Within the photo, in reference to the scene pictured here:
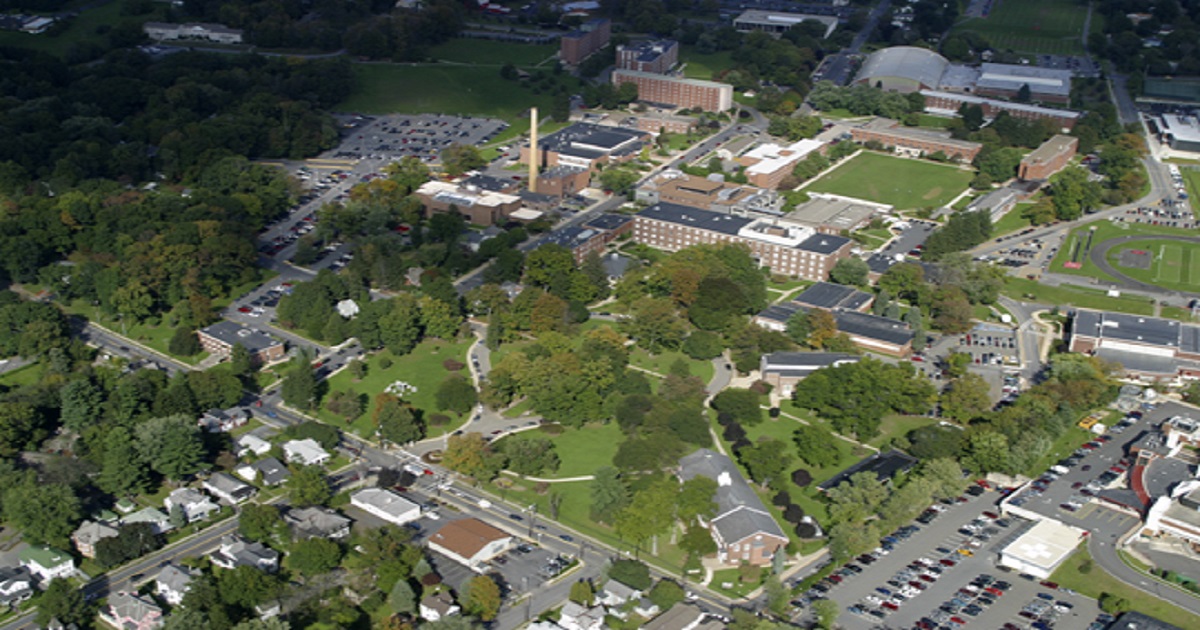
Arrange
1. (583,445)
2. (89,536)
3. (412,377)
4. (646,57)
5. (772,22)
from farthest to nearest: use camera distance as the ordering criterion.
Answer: (772,22) < (646,57) < (412,377) < (583,445) < (89,536)

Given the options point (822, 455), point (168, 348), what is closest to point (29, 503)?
point (168, 348)

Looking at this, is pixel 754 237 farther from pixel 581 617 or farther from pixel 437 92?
pixel 437 92

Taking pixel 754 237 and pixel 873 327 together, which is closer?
pixel 873 327

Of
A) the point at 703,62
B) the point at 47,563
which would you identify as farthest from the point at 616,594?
the point at 703,62

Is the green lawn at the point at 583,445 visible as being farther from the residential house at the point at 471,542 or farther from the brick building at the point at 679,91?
the brick building at the point at 679,91

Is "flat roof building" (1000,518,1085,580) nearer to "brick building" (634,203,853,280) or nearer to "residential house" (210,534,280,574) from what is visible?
"brick building" (634,203,853,280)

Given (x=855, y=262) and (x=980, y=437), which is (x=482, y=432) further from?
(x=855, y=262)
